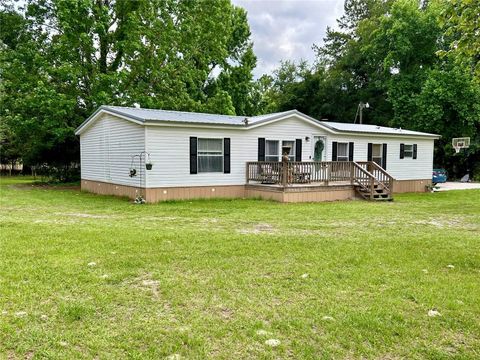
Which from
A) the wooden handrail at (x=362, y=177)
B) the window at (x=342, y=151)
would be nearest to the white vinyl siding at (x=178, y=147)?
the window at (x=342, y=151)

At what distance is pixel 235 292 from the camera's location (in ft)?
13.0

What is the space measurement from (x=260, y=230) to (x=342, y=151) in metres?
10.5

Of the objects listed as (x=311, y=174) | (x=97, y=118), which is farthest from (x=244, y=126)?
(x=97, y=118)

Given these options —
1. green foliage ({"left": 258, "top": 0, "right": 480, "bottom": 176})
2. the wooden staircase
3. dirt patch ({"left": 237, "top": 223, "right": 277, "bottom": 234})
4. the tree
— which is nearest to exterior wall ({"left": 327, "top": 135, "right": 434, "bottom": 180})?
the wooden staircase

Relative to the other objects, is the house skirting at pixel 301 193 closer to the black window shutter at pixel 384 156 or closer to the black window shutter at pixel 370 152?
the black window shutter at pixel 370 152

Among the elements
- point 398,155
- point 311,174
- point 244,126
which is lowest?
point 311,174

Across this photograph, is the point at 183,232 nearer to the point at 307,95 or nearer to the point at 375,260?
the point at 375,260

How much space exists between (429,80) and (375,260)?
24.2m

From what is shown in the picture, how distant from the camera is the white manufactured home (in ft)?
41.7

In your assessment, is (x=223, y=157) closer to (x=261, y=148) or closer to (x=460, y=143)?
(x=261, y=148)

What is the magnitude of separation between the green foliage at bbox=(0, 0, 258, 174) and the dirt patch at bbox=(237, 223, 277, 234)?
13.2 metres

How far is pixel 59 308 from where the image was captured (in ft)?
11.2

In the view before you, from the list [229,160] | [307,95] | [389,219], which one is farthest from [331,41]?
[389,219]

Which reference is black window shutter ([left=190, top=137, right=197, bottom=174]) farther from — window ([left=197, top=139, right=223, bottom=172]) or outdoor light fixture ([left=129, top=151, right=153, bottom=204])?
outdoor light fixture ([left=129, top=151, right=153, bottom=204])
